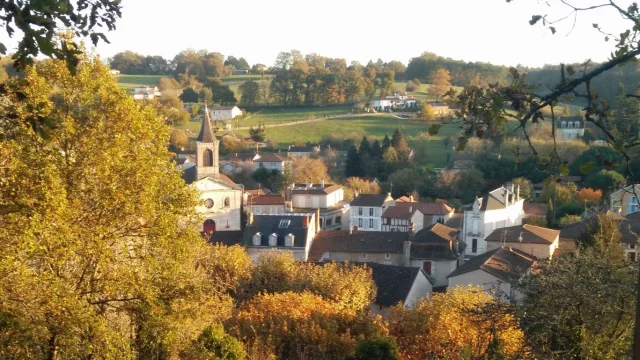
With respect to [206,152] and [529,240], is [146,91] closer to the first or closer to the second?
[206,152]

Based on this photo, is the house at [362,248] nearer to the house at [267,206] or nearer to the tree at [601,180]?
the house at [267,206]

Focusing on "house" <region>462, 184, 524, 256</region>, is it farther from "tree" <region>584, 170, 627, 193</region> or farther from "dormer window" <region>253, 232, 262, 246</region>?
"dormer window" <region>253, 232, 262, 246</region>

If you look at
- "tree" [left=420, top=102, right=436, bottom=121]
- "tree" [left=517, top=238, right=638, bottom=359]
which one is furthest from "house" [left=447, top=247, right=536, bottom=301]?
"tree" [left=420, top=102, right=436, bottom=121]

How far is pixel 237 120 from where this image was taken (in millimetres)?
71812

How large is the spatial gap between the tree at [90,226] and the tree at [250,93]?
72.9 meters

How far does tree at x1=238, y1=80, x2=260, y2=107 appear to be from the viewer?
80312 mm

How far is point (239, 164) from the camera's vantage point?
51812 mm

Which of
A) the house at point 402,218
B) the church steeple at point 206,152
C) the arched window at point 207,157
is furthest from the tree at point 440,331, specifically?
the arched window at point 207,157

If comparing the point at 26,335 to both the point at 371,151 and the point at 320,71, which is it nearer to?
the point at 371,151

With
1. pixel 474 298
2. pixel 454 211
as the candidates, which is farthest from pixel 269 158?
pixel 474 298

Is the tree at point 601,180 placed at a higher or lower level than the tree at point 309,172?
higher

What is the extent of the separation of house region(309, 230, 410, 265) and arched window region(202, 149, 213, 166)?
9.98m

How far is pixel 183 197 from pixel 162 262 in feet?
2.98

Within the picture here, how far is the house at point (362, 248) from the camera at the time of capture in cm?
2808
